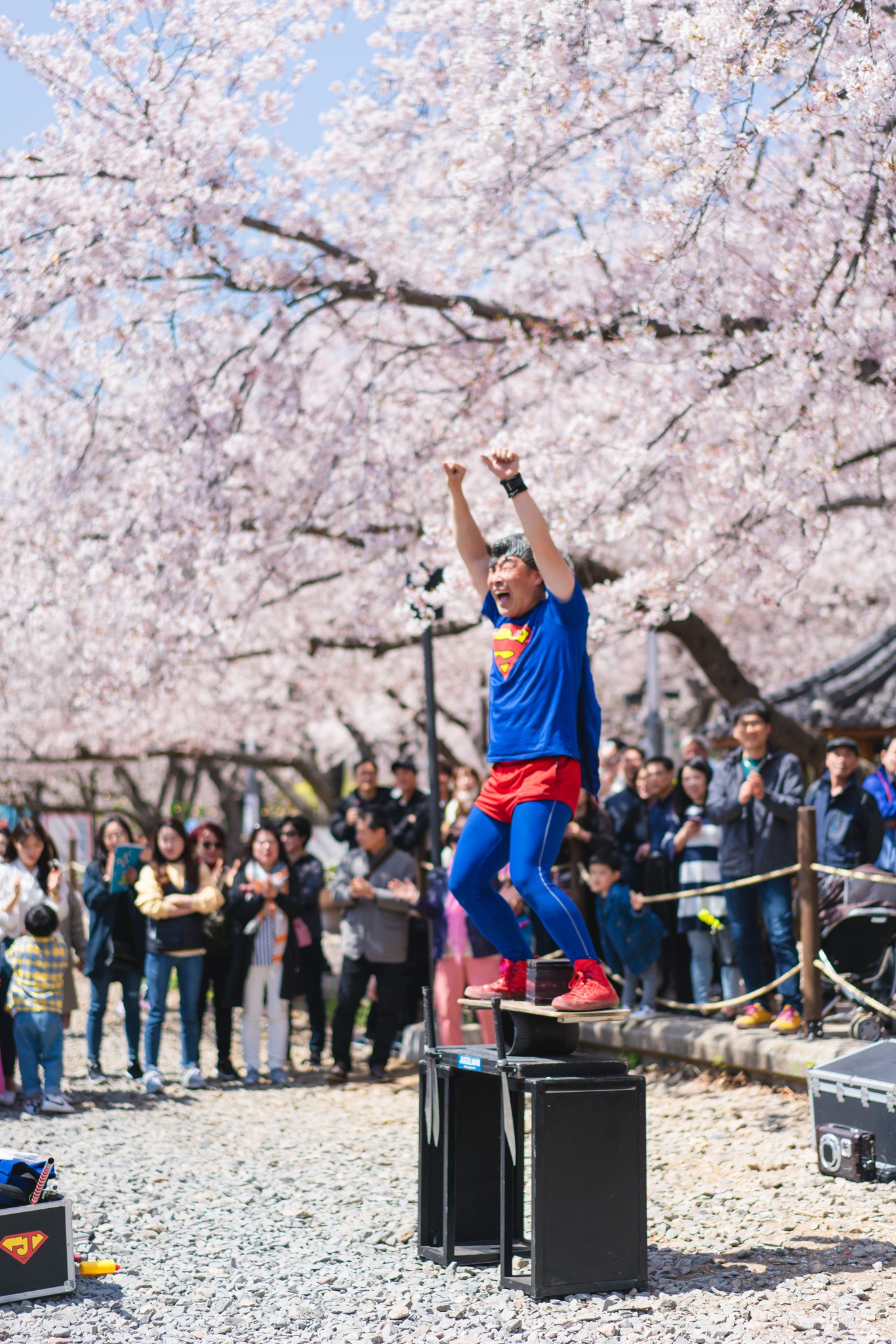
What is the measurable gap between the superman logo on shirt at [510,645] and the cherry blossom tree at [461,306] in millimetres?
2615

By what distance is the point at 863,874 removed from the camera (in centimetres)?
666

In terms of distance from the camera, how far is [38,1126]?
6.76m

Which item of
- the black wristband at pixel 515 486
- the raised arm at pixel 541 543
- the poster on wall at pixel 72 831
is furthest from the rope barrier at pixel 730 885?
the poster on wall at pixel 72 831

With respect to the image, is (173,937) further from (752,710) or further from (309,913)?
(752,710)

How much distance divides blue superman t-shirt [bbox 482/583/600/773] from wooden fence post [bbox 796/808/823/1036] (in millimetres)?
3113

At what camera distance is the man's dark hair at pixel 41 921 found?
725cm

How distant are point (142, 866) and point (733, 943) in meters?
3.83

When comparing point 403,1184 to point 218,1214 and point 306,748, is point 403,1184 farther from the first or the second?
point 306,748

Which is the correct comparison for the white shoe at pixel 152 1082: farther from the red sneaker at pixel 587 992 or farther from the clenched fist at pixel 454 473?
the clenched fist at pixel 454 473

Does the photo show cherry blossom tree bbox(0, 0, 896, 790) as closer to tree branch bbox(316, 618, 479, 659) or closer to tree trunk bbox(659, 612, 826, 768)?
tree trunk bbox(659, 612, 826, 768)

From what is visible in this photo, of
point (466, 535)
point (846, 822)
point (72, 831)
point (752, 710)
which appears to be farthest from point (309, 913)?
point (72, 831)

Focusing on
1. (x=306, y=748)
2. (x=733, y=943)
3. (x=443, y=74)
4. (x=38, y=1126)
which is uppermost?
(x=443, y=74)

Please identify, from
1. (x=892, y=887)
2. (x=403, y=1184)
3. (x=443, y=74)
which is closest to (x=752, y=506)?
(x=892, y=887)

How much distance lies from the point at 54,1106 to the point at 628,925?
3589 mm
